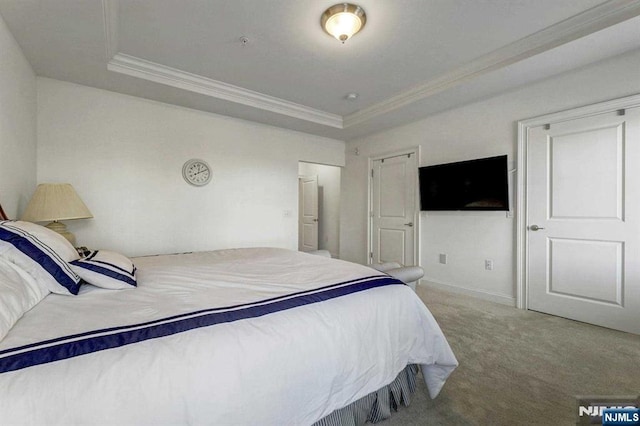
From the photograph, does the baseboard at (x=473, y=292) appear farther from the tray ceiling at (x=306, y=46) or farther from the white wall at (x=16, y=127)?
the white wall at (x=16, y=127)

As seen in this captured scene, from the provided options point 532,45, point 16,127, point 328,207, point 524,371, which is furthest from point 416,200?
point 16,127

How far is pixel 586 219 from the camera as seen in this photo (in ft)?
8.81

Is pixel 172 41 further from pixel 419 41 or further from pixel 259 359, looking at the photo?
pixel 259 359

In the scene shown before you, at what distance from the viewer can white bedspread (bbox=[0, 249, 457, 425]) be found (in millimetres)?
755

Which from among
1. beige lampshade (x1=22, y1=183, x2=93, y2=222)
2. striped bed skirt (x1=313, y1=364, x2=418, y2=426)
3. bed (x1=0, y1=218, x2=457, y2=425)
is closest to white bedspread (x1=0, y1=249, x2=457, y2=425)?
bed (x1=0, y1=218, x2=457, y2=425)

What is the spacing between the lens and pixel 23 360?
0.75m

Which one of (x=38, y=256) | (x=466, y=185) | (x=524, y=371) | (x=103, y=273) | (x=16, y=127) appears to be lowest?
(x=524, y=371)

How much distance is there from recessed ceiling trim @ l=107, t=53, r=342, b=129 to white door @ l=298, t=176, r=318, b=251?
93.3 inches

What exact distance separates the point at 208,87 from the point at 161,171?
3.96ft

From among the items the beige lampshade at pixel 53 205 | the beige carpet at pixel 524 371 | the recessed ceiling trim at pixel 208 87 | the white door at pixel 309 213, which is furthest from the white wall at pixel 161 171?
the beige carpet at pixel 524 371

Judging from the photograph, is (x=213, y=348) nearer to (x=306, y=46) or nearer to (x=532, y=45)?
(x=306, y=46)

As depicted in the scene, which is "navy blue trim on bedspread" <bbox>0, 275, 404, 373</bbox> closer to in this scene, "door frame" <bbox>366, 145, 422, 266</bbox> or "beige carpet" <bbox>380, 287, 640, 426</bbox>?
"beige carpet" <bbox>380, 287, 640, 426</bbox>

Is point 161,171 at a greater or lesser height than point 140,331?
greater

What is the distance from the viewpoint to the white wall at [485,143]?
2.62 meters
